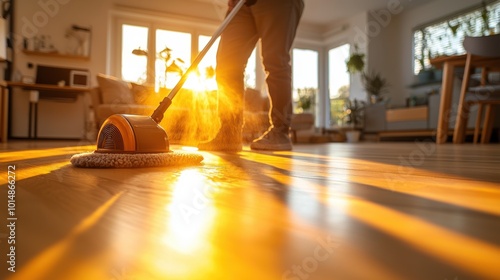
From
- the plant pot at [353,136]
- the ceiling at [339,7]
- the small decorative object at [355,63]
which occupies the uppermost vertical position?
the ceiling at [339,7]

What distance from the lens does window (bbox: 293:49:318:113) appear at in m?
7.00

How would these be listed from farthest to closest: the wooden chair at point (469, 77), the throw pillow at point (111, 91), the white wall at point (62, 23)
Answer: the white wall at point (62, 23)
the throw pillow at point (111, 91)
the wooden chair at point (469, 77)

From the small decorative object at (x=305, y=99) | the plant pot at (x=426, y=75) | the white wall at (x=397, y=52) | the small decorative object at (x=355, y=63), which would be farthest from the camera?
the small decorative object at (x=305, y=99)

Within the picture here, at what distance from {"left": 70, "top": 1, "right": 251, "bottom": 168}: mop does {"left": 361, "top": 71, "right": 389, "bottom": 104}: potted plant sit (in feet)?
18.4

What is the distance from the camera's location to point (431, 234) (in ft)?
0.57

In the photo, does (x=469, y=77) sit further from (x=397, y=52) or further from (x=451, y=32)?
(x=397, y=52)

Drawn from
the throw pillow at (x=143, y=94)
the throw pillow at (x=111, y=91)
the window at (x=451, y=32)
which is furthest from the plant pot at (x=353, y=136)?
the throw pillow at (x=111, y=91)

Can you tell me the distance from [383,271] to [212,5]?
255 inches

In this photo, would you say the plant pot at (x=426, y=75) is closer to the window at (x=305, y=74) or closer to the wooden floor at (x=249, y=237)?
the window at (x=305, y=74)

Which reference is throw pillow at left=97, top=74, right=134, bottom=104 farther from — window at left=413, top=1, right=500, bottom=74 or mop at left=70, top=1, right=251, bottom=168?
window at left=413, top=1, right=500, bottom=74

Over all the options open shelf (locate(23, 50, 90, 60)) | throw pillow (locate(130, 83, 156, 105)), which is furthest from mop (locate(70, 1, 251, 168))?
open shelf (locate(23, 50, 90, 60))

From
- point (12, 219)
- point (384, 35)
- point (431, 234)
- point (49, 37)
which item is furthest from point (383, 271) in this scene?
point (384, 35)

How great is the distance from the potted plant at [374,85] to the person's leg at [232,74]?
4.89 meters

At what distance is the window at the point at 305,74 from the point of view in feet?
23.0
